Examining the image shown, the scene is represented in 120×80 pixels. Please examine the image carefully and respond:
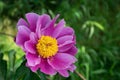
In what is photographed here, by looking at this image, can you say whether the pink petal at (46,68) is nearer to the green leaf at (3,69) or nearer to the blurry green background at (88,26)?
the green leaf at (3,69)

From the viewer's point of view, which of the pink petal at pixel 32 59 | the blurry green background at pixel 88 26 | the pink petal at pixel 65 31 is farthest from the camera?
the blurry green background at pixel 88 26

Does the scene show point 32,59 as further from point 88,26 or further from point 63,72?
point 88,26

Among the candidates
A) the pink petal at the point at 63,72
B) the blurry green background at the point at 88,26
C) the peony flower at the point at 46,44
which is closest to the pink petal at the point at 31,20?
the peony flower at the point at 46,44

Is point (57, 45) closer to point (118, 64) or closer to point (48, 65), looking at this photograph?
point (48, 65)

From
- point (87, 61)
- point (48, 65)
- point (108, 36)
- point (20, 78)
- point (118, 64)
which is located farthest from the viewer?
point (108, 36)

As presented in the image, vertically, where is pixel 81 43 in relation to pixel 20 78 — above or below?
below

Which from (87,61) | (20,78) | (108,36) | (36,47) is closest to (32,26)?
(36,47)

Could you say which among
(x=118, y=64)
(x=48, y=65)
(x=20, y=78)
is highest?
(x=48, y=65)

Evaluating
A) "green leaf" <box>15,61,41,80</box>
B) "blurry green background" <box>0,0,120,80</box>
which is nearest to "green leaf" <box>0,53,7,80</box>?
"green leaf" <box>15,61,41,80</box>
